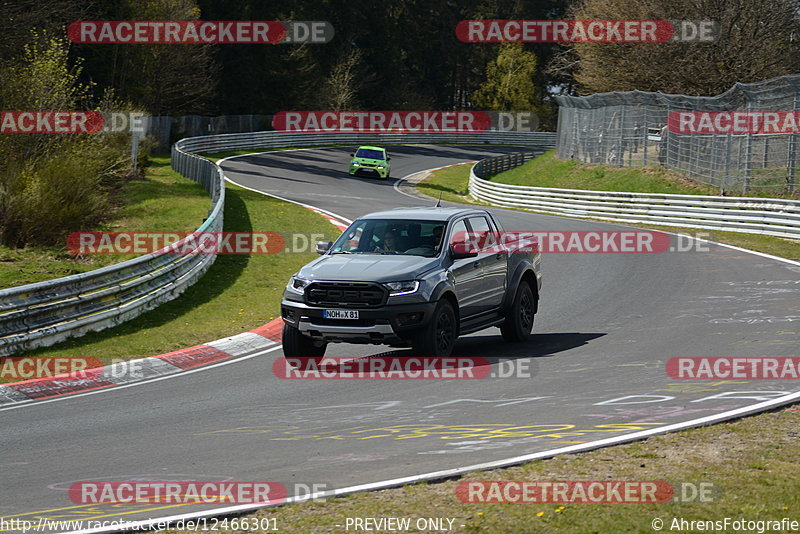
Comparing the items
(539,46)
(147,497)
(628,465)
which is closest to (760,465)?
(628,465)

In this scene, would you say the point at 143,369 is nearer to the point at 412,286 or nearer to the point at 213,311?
the point at 412,286

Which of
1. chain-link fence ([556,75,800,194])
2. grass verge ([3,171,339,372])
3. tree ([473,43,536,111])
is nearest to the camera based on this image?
grass verge ([3,171,339,372])

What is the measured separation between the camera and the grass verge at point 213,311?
13.9 m

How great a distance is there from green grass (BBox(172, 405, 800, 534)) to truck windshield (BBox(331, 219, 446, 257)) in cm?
501

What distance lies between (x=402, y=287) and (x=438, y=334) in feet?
2.54

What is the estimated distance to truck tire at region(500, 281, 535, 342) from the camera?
Answer: 1373 centimetres

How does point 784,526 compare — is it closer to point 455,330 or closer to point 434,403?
point 434,403

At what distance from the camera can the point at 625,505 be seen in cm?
645

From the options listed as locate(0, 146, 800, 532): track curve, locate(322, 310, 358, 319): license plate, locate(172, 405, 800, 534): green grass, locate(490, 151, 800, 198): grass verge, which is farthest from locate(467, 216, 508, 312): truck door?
locate(490, 151, 800, 198): grass verge

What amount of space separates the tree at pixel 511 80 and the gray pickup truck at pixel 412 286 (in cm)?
8762

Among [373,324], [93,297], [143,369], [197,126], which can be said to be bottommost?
[143,369]
